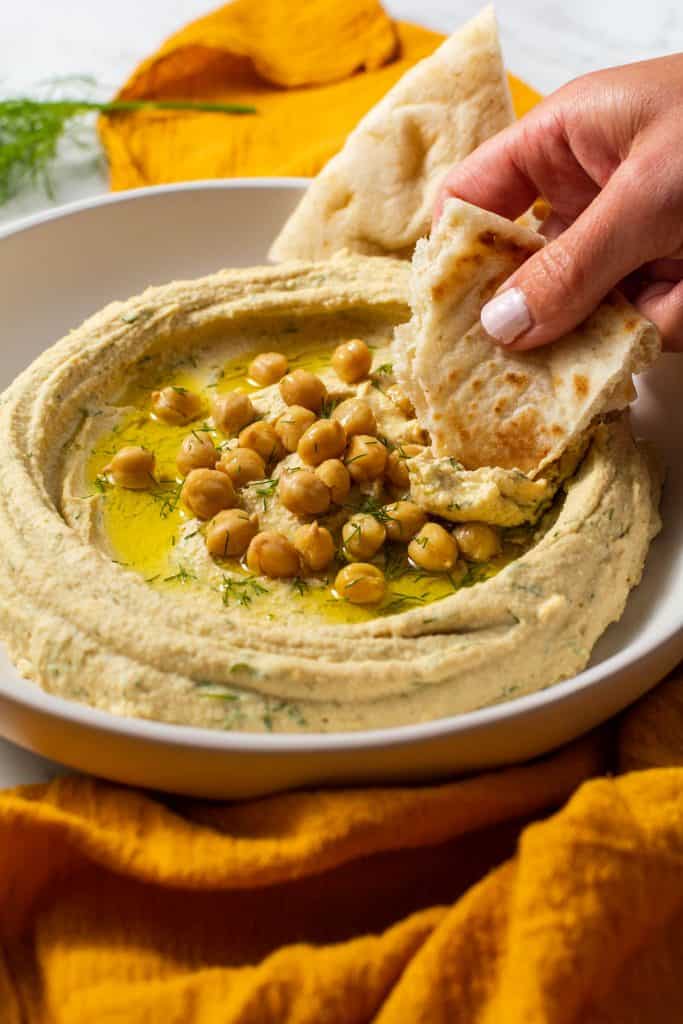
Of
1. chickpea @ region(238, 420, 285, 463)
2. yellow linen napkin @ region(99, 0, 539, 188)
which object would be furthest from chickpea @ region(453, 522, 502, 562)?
yellow linen napkin @ region(99, 0, 539, 188)

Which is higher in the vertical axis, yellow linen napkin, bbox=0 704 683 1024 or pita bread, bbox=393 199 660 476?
pita bread, bbox=393 199 660 476

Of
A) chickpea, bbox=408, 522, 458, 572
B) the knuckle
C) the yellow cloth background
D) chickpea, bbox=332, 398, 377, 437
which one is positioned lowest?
the yellow cloth background

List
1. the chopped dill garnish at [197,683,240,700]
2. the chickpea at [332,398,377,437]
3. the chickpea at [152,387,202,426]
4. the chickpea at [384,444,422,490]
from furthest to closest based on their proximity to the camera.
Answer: the chickpea at [152,387,202,426] < the chickpea at [332,398,377,437] < the chickpea at [384,444,422,490] < the chopped dill garnish at [197,683,240,700]

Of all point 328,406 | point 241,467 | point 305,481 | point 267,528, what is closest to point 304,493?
point 305,481

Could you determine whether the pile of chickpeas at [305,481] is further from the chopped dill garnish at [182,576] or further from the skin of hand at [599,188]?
the skin of hand at [599,188]

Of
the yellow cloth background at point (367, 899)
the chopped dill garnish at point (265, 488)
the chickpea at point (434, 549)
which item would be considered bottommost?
the yellow cloth background at point (367, 899)

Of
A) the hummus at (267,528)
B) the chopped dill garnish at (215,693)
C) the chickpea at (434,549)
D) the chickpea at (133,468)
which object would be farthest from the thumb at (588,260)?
the chopped dill garnish at (215,693)

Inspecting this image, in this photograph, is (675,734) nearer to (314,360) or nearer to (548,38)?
(314,360)

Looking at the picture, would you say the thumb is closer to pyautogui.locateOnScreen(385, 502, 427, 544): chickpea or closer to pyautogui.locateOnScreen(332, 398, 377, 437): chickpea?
pyautogui.locateOnScreen(332, 398, 377, 437): chickpea
